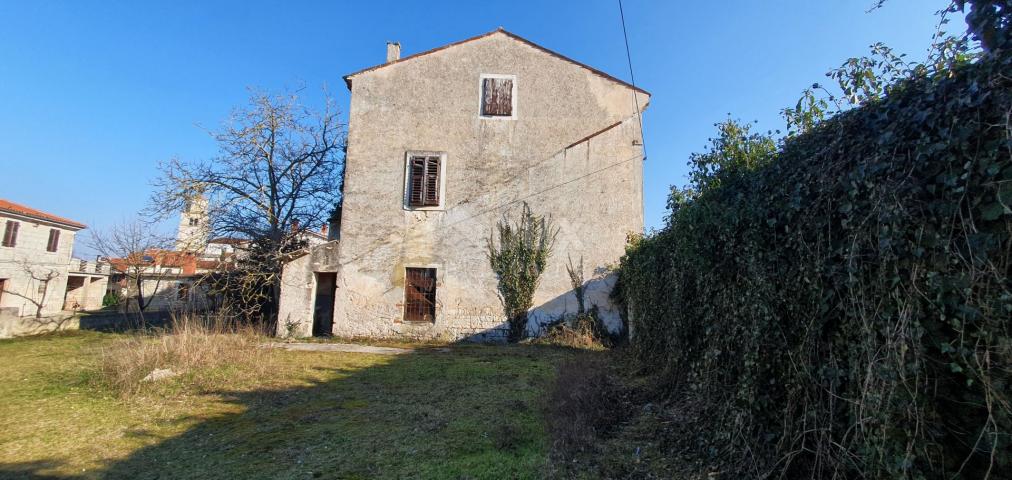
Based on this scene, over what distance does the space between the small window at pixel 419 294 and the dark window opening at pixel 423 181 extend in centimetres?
212

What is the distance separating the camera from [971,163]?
1.72 metres

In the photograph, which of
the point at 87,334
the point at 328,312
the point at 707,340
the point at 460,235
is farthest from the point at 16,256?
the point at 707,340

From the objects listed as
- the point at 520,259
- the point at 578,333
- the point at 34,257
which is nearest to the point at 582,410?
the point at 578,333

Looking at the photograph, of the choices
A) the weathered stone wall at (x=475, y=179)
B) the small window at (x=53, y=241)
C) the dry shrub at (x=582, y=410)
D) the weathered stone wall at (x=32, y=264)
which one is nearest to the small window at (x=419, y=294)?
the weathered stone wall at (x=475, y=179)

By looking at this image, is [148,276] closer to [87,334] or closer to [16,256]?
[87,334]

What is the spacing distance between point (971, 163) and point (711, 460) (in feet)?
8.14

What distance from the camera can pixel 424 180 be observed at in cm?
1326

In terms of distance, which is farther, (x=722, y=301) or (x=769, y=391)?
(x=722, y=301)

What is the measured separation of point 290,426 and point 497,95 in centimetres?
1134

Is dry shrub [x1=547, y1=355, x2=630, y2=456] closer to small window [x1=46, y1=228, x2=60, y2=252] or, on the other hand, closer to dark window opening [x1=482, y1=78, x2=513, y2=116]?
dark window opening [x1=482, y1=78, x2=513, y2=116]

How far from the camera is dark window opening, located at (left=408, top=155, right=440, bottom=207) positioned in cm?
1319

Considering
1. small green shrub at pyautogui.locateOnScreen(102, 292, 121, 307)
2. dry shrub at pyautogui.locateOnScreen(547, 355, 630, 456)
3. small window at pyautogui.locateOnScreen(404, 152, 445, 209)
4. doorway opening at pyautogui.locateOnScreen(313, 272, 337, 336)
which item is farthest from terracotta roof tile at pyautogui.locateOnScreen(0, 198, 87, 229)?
dry shrub at pyautogui.locateOnScreen(547, 355, 630, 456)

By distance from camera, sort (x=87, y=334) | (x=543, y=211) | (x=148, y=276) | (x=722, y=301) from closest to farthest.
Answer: (x=722, y=301)
(x=543, y=211)
(x=87, y=334)
(x=148, y=276)

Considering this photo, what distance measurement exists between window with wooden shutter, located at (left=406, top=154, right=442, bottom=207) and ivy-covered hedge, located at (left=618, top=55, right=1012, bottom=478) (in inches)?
424
